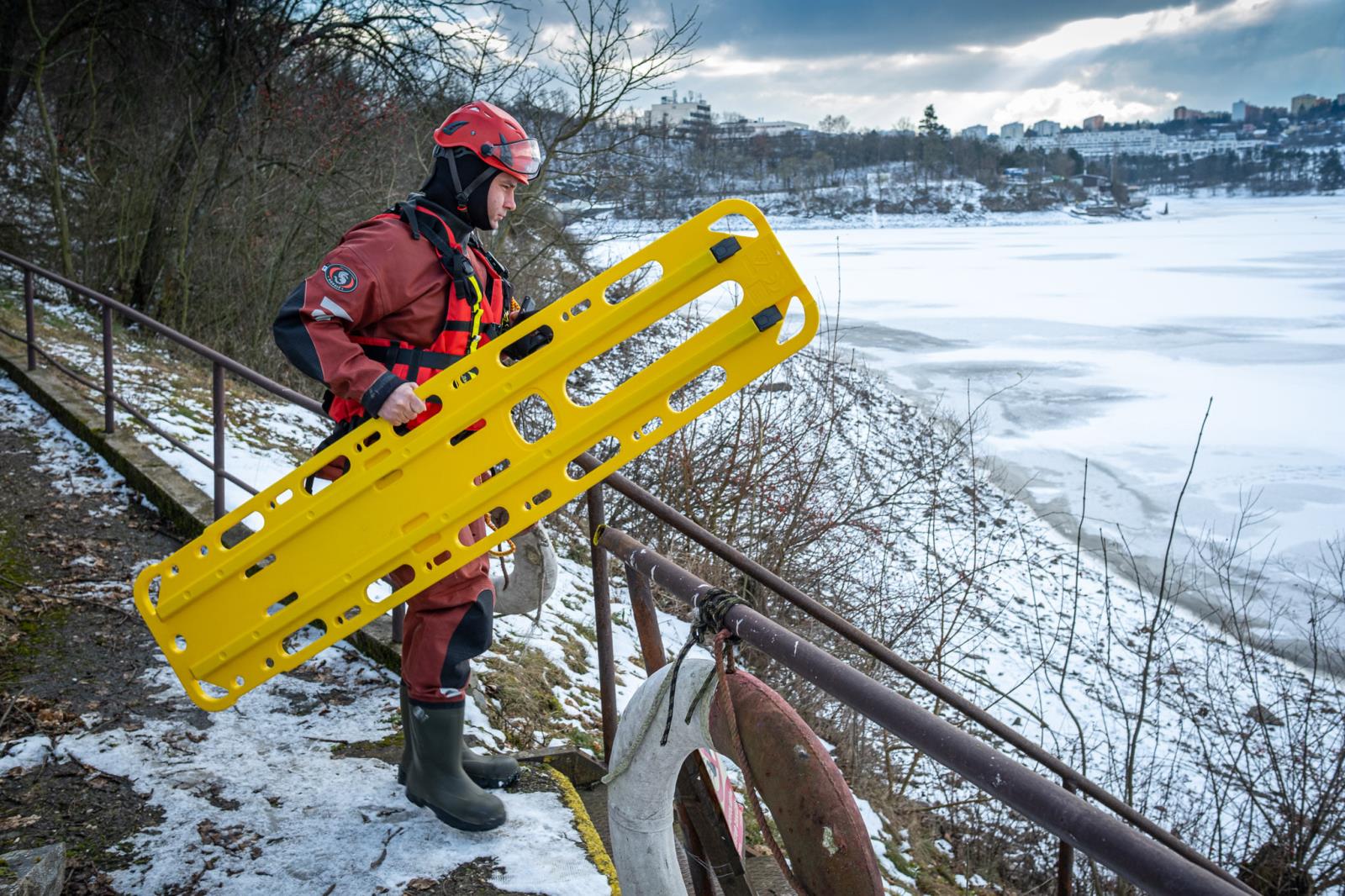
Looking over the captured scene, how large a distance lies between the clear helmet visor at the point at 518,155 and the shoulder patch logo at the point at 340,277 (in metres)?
Result: 0.49

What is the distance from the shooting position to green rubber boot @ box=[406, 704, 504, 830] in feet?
9.53

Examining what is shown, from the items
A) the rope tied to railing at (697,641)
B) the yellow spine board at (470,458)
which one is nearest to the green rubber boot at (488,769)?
A: the yellow spine board at (470,458)

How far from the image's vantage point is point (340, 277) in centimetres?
255

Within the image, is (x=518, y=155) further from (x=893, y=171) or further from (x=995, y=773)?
(x=893, y=171)

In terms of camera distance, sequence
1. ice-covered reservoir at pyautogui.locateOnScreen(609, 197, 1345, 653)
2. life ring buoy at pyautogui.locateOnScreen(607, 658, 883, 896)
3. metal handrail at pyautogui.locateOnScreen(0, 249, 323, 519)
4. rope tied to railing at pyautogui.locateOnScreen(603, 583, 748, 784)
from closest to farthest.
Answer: life ring buoy at pyautogui.locateOnScreen(607, 658, 883, 896)
rope tied to railing at pyautogui.locateOnScreen(603, 583, 748, 784)
metal handrail at pyautogui.locateOnScreen(0, 249, 323, 519)
ice-covered reservoir at pyautogui.locateOnScreen(609, 197, 1345, 653)

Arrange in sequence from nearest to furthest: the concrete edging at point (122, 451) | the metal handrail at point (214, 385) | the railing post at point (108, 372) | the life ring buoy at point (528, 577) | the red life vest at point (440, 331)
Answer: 1. the red life vest at point (440, 331)
2. the life ring buoy at point (528, 577)
3. the metal handrail at point (214, 385)
4. the concrete edging at point (122, 451)
5. the railing post at point (108, 372)

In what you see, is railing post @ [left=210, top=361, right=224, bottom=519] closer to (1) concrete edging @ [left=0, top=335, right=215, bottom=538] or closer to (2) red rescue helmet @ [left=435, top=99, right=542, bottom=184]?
(1) concrete edging @ [left=0, top=335, right=215, bottom=538]

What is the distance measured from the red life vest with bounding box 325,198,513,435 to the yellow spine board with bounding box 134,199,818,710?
119 mm

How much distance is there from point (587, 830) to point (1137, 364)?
2018 centimetres

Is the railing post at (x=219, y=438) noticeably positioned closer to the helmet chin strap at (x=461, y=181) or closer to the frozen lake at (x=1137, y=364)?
the helmet chin strap at (x=461, y=181)

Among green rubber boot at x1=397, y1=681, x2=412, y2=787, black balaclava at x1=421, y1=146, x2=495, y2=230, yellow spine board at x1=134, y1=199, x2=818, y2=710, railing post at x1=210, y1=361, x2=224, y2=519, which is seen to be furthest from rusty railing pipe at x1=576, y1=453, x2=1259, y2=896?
railing post at x1=210, y1=361, x2=224, y2=519

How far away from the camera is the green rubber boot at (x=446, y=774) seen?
2906 millimetres

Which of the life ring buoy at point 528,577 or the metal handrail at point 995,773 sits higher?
the metal handrail at point 995,773

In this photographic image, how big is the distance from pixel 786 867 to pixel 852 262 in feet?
121
